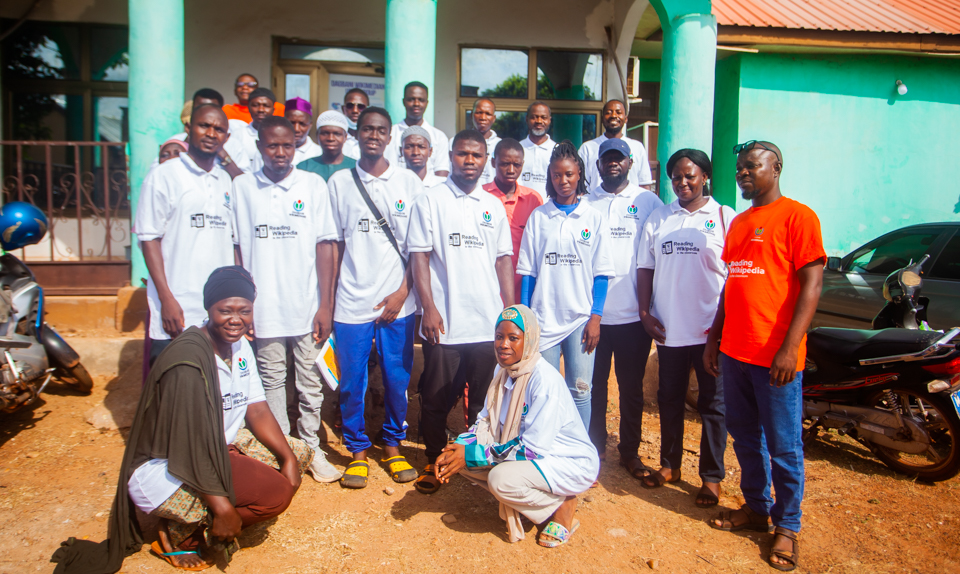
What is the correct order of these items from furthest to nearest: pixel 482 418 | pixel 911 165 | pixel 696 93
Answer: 1. pixel 911 165
2. pixel 696 93
3. pixel 482 418

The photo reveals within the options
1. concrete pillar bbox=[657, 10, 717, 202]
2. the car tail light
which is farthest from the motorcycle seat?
concrete pillar bbox=[657, 10, 717, 202]

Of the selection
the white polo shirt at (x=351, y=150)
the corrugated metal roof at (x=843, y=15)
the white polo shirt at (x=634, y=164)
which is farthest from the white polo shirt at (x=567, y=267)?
the corrugated metal roof at (x=843, y=15)

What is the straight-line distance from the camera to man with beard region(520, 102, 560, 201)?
5398 mm

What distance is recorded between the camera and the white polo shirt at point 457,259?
3.56 metres

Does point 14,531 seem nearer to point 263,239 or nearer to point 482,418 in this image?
point 263,239

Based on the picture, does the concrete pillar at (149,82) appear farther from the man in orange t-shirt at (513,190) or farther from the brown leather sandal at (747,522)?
the brown leather sandal at (747,522)

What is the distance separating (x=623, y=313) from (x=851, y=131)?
6.62 m

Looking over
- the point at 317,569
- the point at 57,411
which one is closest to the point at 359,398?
the point at 317,569

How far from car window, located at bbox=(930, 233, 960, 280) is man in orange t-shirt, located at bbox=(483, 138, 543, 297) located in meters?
3.52

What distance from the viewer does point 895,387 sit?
3877mm

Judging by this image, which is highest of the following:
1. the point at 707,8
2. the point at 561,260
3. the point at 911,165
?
the point at 707,8

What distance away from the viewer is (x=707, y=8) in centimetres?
572

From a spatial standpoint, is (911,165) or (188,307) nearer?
(188,307)

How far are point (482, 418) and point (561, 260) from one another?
1066 millimetres
